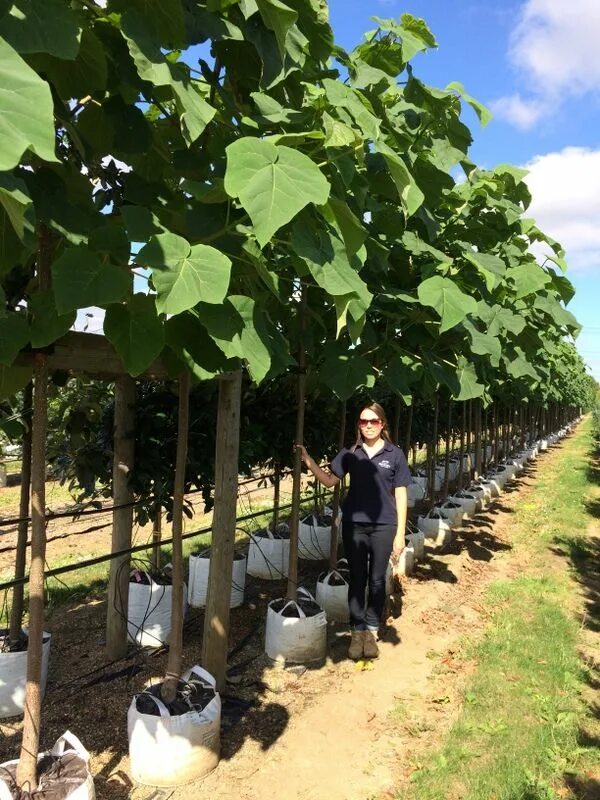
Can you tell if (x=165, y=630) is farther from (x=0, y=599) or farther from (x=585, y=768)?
(x=0, y=599)

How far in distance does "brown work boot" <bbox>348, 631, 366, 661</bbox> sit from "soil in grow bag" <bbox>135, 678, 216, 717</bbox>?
53.8 inches

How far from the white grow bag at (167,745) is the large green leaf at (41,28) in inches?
90.3

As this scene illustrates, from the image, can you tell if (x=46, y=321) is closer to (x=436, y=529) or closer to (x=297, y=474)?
(x=297, y=474)

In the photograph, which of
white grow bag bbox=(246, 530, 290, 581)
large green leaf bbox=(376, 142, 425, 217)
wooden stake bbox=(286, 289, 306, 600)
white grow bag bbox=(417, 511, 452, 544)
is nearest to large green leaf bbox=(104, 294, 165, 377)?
large green leaf bbox=(376, 142, 425, 217)

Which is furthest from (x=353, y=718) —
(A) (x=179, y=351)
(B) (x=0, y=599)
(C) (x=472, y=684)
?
(B) (x=0, y=599)

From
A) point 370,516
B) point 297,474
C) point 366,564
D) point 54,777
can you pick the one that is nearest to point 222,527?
point 297,474

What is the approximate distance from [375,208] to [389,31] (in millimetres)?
714

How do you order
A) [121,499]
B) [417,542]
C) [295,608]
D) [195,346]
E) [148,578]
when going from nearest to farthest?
[195,346] < [121,499] < [295,608] < [148,578] < [417,542]

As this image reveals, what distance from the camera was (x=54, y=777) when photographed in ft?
6.52

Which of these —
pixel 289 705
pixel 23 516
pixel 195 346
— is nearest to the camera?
pixel 195 346

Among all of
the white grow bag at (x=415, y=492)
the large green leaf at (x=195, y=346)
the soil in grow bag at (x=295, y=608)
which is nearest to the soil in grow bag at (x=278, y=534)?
the soil in grow bag at (x=295, y=608)

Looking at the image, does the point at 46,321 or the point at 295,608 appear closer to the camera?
the point at 46,321

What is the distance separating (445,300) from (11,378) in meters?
1.73

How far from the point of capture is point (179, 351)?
1581 millimetres
